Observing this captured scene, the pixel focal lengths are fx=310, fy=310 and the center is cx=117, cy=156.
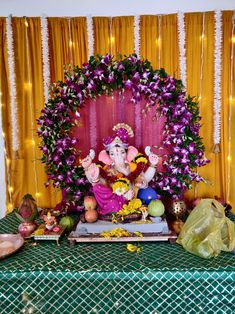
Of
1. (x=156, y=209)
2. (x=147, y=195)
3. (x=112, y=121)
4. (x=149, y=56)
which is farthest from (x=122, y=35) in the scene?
(x=156, y=209)

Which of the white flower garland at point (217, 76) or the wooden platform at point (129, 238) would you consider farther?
the white flower garland at point (217, 76)

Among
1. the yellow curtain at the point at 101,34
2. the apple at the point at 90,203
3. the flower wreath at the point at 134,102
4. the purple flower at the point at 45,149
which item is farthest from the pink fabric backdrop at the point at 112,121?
the yellow curtain at the point at 101,34

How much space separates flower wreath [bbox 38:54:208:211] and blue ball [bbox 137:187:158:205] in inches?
3.4

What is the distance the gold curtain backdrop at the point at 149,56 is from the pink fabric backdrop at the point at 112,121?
17.0 inches

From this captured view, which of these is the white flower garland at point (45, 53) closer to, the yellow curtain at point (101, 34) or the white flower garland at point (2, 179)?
the yellow curtain at point (101, 34)

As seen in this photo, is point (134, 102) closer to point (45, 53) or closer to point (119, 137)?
point (119, 137)

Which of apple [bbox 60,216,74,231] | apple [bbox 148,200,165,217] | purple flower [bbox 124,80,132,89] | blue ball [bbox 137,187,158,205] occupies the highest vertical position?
purple flower [bbox 124,80,132,89]

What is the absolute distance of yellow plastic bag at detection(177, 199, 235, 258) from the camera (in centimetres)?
149

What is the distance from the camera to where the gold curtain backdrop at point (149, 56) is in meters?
2.17

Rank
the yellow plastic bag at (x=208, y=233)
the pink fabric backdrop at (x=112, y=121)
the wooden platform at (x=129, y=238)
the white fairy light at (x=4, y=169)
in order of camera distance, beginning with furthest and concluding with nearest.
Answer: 1. the white fairy light at (x=4, y=169)
2. the pink fabric backdrop at (x=112, y=121)
3. the wooden platform at (x=129, y=238)
4. the yellow plastic bag at (x=208, y=233)

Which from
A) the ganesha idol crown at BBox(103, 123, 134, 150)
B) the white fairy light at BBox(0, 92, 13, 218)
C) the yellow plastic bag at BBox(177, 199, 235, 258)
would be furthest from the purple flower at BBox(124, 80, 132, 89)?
the white fairy light at BBox(0, 92, 13, 218)

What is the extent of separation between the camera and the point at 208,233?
61.3 inches

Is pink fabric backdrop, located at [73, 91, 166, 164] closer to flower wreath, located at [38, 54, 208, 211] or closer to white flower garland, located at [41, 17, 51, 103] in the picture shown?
flower wreath, located at [38, 54, 208, 211]

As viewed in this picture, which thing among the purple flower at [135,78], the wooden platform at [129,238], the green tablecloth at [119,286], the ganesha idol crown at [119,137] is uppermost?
the purple flower at [135,78]
